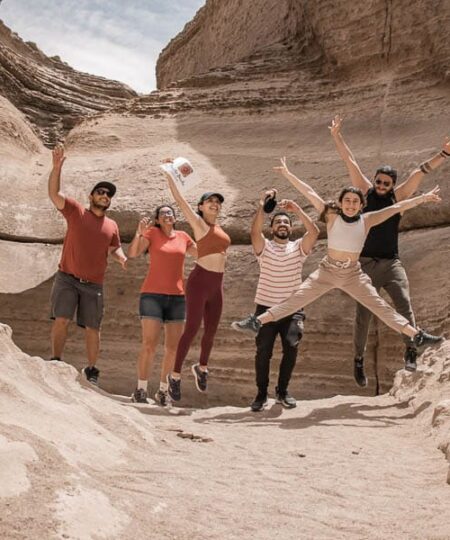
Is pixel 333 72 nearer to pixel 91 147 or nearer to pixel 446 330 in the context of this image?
pixel 91 147

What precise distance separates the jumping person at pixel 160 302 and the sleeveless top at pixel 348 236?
126 centimetres

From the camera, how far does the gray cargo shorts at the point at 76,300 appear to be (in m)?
5.64

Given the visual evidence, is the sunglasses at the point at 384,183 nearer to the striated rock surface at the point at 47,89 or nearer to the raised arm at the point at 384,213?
the raised arm at the point at 384,213

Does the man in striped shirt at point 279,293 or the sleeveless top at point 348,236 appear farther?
the man in striped shirt at point 279,293

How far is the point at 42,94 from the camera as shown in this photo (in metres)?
14.7

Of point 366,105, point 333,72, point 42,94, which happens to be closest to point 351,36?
point 333,72

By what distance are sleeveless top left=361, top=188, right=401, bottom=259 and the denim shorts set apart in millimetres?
1652

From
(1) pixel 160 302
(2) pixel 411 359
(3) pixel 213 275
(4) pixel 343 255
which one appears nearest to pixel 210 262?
(3) pixel 213 275

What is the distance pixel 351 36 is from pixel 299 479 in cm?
910

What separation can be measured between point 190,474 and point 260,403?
2.41 m

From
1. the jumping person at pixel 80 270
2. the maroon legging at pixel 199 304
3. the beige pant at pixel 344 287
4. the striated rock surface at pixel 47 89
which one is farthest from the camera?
the striated rock surface at pixel 47 89

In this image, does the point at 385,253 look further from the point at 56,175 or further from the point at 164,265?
the point at 56,175

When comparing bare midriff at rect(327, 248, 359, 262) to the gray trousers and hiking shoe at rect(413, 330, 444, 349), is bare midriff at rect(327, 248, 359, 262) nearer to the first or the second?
the gray trousers

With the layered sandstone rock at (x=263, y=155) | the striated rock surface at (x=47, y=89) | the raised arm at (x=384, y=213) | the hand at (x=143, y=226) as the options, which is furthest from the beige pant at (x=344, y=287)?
the striated rock surface at (x=47, y=89)
